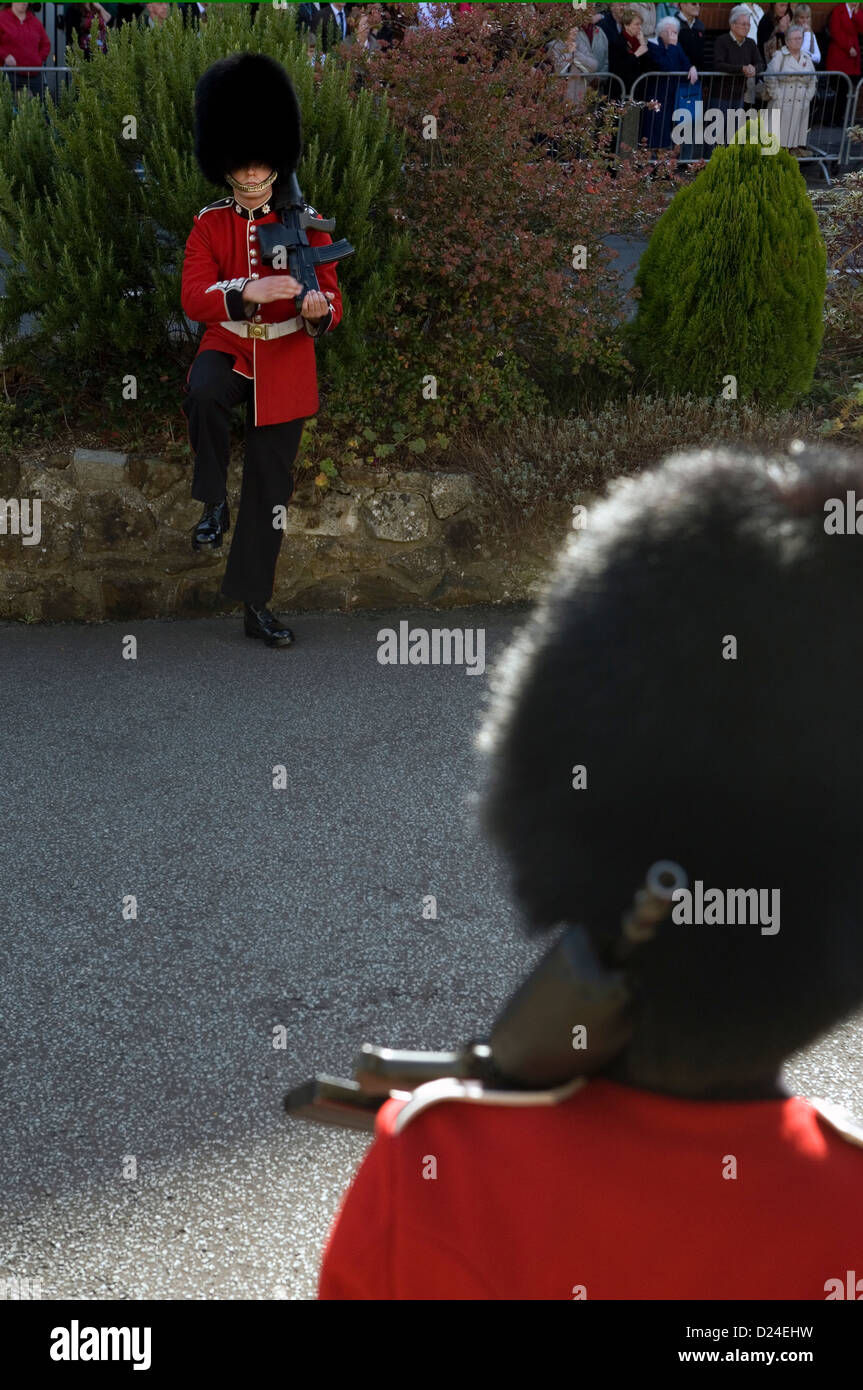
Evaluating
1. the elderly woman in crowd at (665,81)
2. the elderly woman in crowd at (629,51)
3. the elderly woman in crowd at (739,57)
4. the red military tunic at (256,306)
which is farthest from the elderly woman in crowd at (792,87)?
the red military tunic at (256,306)

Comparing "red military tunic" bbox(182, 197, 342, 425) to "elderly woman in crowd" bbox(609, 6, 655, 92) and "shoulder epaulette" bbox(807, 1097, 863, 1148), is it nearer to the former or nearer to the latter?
"shoulder epaulette" bbox(807, 1097, 863, 1148)

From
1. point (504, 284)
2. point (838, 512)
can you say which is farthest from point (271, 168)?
point (838, 512)

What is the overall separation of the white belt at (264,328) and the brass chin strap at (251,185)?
21.1 inches

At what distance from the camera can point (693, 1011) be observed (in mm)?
1122

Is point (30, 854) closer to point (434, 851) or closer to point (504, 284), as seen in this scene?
point (434, 851)

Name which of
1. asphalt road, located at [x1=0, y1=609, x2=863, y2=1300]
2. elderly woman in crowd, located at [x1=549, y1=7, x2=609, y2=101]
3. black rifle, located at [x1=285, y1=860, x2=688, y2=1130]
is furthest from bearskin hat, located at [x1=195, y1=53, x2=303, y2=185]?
black rifle, located at [x1=285, y1=860, x2=688, y2=1130]

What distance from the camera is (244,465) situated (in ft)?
18.7

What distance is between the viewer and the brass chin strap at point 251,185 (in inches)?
214

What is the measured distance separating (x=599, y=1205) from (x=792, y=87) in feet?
46.9

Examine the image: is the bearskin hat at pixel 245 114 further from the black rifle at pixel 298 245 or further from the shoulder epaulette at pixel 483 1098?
the shoulder epaulette at pixel 483 1098

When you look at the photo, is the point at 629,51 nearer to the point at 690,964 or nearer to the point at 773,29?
the point at 773,29

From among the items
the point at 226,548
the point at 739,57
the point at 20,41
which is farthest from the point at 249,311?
the point at 739,57

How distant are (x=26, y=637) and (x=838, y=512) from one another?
5.36 meters

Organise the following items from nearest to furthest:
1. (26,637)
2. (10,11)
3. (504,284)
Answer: (26,637) < (504,284) < (10,11)
